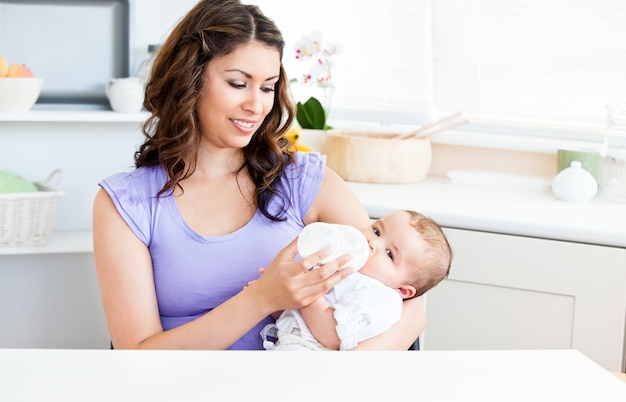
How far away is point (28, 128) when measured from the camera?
2.91m

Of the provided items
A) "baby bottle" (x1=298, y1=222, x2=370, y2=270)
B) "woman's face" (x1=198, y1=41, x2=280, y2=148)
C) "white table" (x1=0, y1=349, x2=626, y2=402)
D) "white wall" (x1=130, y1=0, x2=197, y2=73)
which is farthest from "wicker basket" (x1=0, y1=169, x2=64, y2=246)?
"white table" (x1=0, y1=349, x2=626, y2=402)

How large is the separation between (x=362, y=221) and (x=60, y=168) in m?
1.34

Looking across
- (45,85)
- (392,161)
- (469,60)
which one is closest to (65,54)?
(45,85)

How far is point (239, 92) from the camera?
5.94 ft

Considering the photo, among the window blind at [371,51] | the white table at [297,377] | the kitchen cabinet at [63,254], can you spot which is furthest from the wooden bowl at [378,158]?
the white table at [297,377]

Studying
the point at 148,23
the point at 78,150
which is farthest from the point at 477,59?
the point at 78,150

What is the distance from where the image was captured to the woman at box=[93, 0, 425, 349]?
179cm

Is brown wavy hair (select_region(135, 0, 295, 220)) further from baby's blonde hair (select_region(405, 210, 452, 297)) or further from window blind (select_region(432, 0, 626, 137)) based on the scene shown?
window blind (select_region(432, 0, 626, 137))

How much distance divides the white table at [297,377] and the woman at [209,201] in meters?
0.55

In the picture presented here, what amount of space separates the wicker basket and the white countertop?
3.02 ft

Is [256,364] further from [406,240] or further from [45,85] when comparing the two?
[45,85]

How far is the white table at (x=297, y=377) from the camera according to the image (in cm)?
102

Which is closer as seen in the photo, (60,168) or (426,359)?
(426,359)

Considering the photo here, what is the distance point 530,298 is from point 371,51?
48.9 inches
